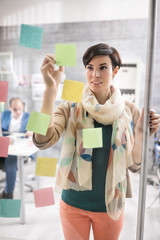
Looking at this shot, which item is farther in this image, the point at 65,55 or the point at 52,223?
the point at 52,223

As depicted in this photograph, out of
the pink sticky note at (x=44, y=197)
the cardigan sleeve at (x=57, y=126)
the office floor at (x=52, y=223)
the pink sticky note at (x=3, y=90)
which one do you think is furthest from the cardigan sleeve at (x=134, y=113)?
the pink sticky note at (x=3, y=90)

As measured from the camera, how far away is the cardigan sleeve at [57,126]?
72 centimetres

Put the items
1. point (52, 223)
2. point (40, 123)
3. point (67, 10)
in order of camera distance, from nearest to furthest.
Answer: point (40, 123) < point (67, 10) < point (52, 223)

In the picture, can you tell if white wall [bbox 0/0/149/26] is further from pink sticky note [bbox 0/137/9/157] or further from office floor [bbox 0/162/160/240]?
office floor [bbox 0/162/160/240]

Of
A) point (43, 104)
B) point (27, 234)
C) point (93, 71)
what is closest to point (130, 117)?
point (93, 71)

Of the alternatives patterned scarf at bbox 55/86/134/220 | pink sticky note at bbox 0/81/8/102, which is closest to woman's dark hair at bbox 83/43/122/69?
patterned scarf at bbox 55/86/134/220

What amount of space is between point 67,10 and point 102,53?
272mm

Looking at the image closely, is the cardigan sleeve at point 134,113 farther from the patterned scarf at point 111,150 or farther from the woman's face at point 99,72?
the woman's face at point 99,72

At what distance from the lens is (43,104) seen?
718 mm

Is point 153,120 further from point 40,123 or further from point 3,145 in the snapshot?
point 3,145

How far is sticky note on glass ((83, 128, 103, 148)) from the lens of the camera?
765 millimetres

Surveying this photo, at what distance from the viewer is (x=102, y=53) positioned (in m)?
0.72

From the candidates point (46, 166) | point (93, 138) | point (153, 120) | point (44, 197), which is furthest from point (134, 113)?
point (44, 197)

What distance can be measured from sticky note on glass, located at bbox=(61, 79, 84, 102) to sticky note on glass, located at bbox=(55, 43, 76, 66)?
7cm
